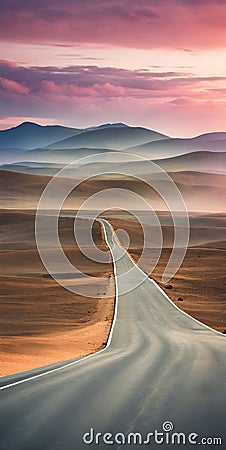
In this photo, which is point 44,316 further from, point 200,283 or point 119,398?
point 119,398

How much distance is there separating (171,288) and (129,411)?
107 feet

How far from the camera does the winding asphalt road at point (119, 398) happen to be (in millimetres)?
8734

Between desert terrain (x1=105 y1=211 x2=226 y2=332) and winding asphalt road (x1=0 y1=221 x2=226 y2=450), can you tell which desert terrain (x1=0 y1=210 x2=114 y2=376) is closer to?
winding asphalt road (x1=0 y1=221 x2=226 y2=450)

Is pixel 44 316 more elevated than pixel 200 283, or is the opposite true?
pixel 200 283

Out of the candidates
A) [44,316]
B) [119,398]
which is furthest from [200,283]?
[119,398]

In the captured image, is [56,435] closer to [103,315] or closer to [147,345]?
[147,345]

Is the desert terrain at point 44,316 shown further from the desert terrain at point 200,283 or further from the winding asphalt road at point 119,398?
the desert terrain at point 200,283

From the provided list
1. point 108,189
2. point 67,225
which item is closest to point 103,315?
point 67,225

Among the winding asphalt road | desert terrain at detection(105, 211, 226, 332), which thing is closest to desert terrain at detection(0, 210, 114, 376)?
the winding asphalt road

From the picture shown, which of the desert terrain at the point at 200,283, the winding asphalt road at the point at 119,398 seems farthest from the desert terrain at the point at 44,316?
the desert terrain at the point at 200,283

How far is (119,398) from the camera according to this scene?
11.0 metres

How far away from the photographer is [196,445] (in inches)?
331

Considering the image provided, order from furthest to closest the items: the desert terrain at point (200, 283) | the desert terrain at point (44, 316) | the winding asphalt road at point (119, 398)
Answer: the desert terrain at point (200, 283)
the desert terrain at point (44, 316)
the winding asphalt road at point (119, 398)

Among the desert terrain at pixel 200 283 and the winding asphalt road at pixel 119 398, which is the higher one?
the desert terrain at pixel 200 283
